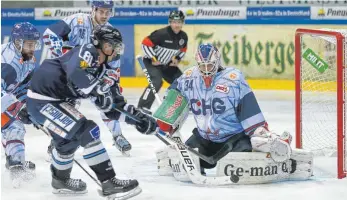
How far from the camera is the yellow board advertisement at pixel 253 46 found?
940cm

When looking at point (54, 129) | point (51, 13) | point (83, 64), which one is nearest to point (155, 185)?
point (54, 129)

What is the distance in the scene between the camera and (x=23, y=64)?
209 inches

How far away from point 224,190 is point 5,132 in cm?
142

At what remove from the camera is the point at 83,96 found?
464 cm

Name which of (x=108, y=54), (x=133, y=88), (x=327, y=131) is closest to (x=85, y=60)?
(x=108, y=54)

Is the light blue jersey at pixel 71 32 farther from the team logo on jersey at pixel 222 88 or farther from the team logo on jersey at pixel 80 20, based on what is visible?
the team logo on jersey at pixel 222 88

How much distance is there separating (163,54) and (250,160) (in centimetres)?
283

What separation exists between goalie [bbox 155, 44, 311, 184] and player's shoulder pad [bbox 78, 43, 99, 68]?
0.80 meters

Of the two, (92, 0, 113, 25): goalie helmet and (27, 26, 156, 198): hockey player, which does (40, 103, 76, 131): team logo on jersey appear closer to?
(27, 26, 156, 198): hockey player

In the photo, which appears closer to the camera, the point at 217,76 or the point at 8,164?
the point at 217,76

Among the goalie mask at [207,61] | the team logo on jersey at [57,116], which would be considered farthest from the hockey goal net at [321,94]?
the team logo on jersey at [57,116]

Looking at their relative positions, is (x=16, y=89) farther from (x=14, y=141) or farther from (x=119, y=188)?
(x=119, y=188)

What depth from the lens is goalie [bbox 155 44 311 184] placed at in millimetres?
4992

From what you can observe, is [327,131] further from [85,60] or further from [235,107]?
[85,60]
